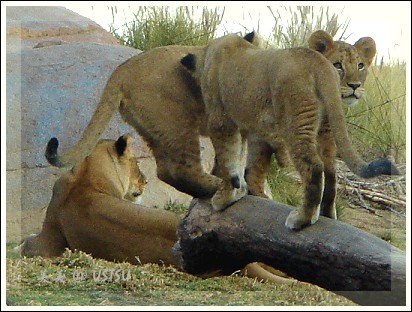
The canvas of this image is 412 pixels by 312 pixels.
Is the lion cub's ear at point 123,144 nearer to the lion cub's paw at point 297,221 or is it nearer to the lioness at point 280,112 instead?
the lioness at point 280,112

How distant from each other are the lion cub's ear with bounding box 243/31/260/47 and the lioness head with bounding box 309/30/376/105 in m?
0.31

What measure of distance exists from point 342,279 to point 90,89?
74.4 inches

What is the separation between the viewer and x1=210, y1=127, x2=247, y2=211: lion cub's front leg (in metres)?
4.83

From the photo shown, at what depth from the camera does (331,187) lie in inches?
187

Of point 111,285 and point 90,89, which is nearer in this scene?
point 111,285

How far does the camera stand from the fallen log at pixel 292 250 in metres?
4.34

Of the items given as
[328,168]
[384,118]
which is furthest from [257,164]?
[384,118]

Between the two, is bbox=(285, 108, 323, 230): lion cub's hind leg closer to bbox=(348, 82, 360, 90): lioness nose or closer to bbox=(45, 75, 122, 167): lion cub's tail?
bbox=(348, 82, 360, 90): lioness nose

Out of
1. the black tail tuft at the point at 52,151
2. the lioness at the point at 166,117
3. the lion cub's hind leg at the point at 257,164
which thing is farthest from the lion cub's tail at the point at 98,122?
the lion cub's hind leg at the point at 257,164

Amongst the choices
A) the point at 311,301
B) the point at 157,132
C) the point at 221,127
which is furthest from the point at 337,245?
the point at 157,132

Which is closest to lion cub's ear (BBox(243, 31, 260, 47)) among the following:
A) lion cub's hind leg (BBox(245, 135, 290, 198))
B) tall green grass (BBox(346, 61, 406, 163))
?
lion cub's hind leg (BBox(245, 135, 290, 198))

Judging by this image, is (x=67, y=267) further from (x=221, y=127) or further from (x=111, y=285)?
(x=221, y=127)

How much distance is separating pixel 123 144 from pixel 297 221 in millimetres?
1393

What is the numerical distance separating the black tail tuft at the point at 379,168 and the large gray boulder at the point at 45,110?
161 centimetres
